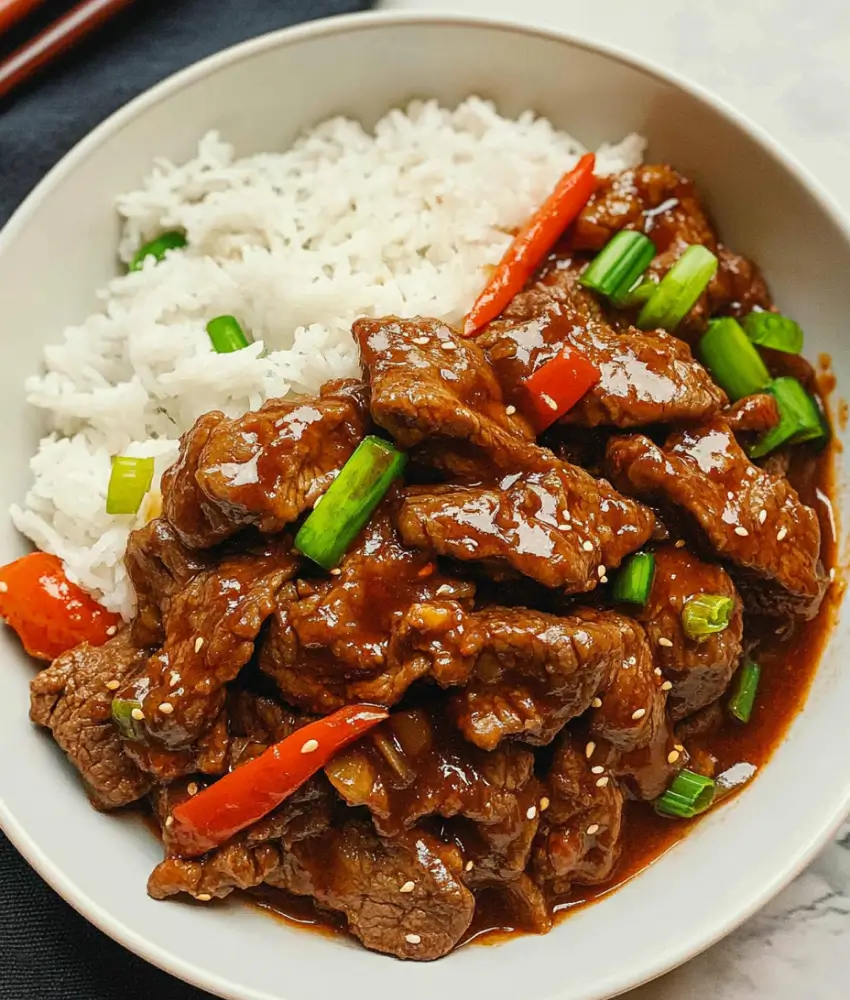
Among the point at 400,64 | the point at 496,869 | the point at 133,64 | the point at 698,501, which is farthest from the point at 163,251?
the point at 496,869

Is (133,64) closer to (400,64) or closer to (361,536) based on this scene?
(400,64)

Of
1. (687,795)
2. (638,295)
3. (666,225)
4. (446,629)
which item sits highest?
(666,225)

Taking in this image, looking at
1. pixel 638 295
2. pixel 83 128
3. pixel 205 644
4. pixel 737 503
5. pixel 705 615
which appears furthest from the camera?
pixel 83 128

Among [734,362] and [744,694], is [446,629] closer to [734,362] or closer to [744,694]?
[744,694]

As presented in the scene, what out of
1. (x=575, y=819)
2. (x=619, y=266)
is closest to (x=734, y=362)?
(x=619, y=266)

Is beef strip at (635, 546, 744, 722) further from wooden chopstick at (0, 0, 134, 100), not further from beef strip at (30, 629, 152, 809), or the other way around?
wooden chopstick at (0, 0, 134, 100)
